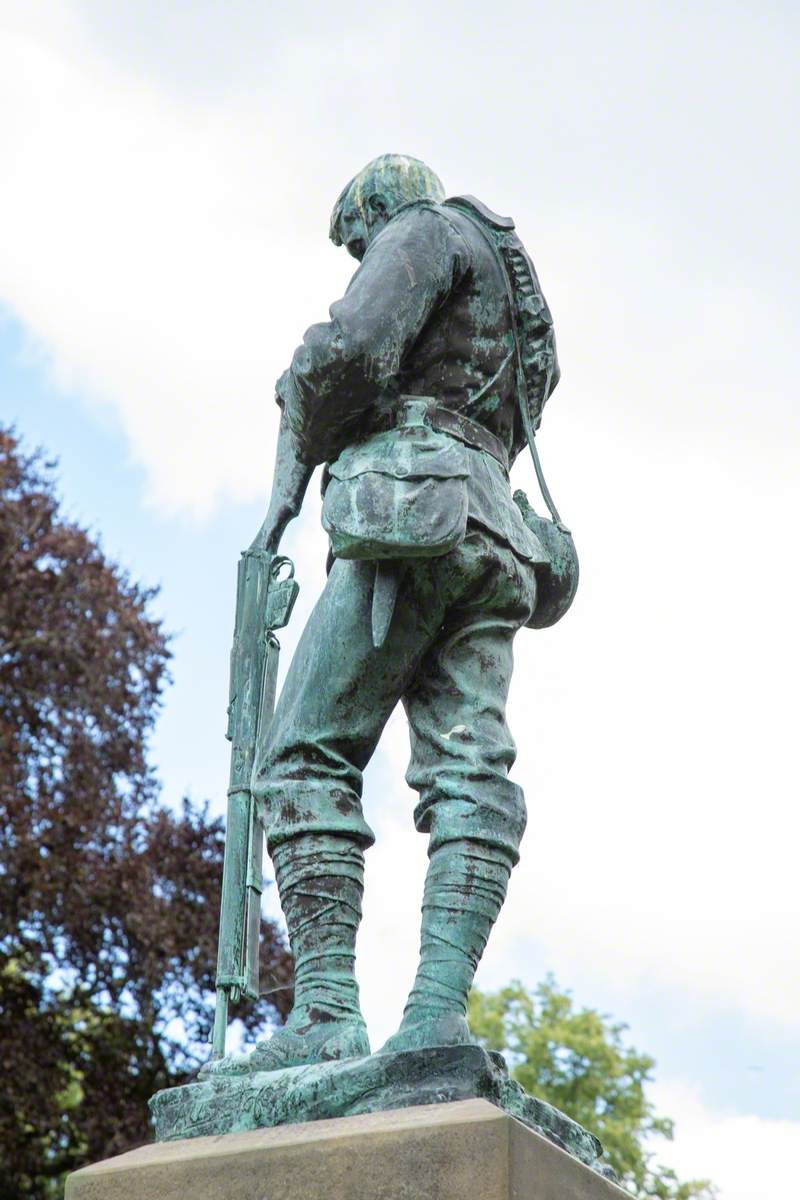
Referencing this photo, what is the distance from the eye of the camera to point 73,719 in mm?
19422

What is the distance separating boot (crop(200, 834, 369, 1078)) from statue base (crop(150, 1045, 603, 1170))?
0.12 m

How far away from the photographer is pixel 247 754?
18.3 feet

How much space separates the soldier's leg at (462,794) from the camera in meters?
4.87

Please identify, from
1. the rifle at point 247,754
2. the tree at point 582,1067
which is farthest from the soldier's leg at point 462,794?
the tree at point 582,1067

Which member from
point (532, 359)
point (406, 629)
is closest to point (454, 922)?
point (406, 629)

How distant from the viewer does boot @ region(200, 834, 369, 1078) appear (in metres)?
4.94

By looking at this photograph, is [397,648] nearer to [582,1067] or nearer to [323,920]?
[323,920]

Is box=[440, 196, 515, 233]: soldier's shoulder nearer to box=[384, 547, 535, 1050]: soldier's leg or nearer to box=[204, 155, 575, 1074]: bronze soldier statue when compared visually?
box=[204, 155, 575, 1074]: bronze soldier statue

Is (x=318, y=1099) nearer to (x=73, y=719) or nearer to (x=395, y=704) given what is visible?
(x=395, y=704)

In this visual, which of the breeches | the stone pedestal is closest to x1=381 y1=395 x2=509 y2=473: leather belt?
the breeches

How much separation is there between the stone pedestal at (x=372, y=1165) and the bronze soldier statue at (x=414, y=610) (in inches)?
12.1

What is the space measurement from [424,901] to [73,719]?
14814 mm

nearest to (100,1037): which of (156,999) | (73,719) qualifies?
(156,999)

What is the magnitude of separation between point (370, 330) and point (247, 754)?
1.28 meters
